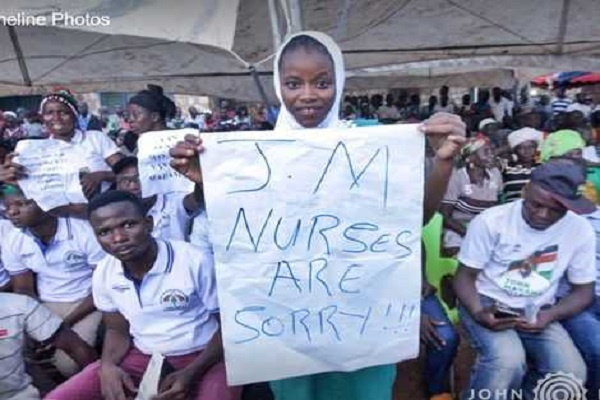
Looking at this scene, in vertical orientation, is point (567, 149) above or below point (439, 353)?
above

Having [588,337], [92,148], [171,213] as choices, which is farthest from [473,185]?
[92,148]

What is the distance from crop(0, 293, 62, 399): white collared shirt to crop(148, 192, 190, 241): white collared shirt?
675 millimetres

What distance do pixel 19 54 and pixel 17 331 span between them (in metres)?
3.29

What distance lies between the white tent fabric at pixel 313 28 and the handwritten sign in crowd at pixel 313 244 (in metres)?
1.25

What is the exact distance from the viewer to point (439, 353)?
2.91 metres

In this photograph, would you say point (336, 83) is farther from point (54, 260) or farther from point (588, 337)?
point (54, 260)

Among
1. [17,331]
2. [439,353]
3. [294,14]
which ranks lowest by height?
[439,353]

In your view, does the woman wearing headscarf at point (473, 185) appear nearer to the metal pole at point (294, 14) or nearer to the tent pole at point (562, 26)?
the tent pole at point (562, 26)

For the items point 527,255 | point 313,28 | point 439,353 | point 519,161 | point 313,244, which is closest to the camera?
point 313,244

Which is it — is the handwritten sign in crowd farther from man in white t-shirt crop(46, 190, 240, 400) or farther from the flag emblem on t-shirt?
the flag emblem on t-shirt

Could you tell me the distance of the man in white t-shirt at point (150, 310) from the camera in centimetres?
213

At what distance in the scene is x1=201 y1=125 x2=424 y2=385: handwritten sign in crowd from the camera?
1.79m

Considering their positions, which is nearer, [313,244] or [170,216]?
[313,244]

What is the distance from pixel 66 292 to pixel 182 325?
1.07 meters
